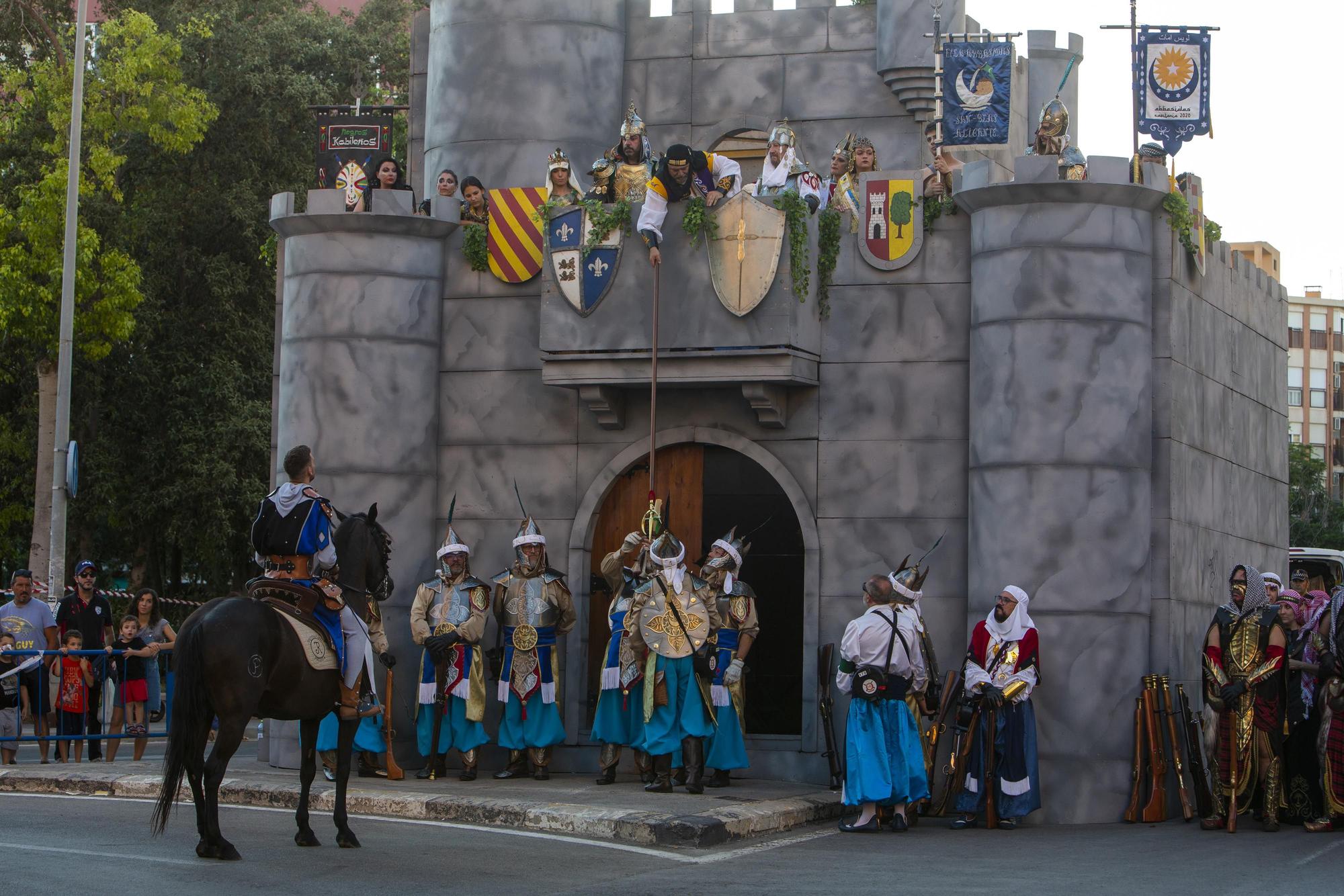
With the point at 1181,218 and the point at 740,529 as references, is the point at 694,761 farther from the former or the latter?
the point at 1181,218

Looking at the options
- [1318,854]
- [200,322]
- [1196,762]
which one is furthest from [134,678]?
[200,322]

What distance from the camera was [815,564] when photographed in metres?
16.0

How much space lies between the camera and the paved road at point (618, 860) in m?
10.1

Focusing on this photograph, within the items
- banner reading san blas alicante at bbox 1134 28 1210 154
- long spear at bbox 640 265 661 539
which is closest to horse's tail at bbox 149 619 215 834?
long spear at bbox 640 265 661 539

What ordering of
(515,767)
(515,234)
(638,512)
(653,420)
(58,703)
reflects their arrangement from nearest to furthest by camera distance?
1. (653,420)
2. (515,767)
3. (638,512)
4. (515,234)
5. (58,703)

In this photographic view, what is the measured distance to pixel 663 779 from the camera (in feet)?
47.8

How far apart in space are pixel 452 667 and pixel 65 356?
12517 millimetres

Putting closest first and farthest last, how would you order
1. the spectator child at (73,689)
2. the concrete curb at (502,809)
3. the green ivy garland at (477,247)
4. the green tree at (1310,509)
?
the concrete curb at (502,809) → the green ivy garland at (477,247) → the spectator child at (73,689) → the green tree at (1310,509)

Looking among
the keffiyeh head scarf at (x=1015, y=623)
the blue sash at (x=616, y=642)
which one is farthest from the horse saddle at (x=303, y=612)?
the keffiyeh head scarf at (x=1015, y=623)

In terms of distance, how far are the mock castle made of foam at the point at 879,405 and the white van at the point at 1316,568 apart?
65 cm

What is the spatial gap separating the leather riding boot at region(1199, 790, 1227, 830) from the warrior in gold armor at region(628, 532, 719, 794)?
3764 mm

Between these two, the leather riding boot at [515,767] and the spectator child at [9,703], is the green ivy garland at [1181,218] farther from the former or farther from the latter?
the spectator child at [9,703]

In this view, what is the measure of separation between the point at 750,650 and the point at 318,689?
525 cm

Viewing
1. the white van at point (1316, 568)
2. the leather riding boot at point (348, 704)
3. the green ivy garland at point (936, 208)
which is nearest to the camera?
the leather riding boot at point (348, 704)
